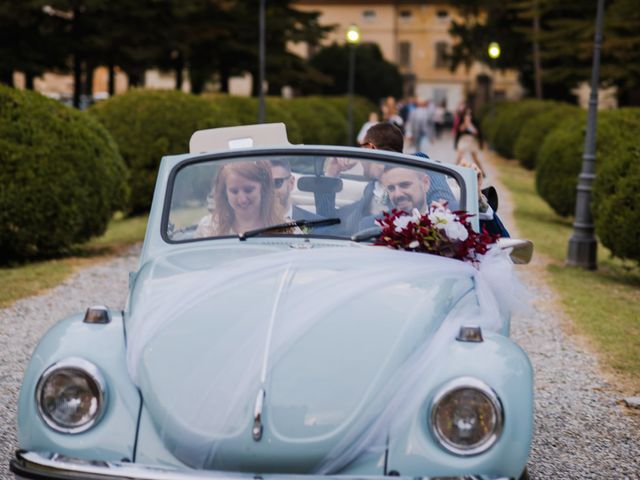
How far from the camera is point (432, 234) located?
505cm

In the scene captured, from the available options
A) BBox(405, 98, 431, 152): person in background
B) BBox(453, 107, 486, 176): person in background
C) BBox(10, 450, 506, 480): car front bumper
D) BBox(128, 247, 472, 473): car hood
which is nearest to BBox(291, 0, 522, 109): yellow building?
BBox(405, 98, 431, 152): person in background

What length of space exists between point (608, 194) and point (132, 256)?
5.91m

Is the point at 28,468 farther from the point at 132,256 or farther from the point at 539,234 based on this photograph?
the point at 539,234

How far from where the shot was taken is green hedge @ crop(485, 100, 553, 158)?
40.6m

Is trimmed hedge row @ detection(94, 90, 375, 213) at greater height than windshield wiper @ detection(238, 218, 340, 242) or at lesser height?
lesser

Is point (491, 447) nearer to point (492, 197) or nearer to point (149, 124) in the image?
point (492, 197)

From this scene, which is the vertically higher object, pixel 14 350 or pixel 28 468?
pixel 28 468

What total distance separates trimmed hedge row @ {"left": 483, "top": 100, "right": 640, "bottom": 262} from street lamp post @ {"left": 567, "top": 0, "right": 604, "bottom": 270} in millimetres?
195

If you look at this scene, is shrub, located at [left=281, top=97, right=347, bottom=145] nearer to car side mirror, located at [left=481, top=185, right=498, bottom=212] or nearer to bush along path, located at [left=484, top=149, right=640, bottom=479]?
bush along path, located at [left=484, top=149, right=640, bottom=479]

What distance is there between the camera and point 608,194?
517 inches

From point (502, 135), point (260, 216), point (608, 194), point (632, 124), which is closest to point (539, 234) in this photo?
point (632, 124)

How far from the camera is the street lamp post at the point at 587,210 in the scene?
14.1 m

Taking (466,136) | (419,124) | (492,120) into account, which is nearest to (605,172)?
(466,136)

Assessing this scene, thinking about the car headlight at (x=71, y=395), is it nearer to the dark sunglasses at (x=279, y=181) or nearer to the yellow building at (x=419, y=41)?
the dark sunglasses at (x=279, y=181)
